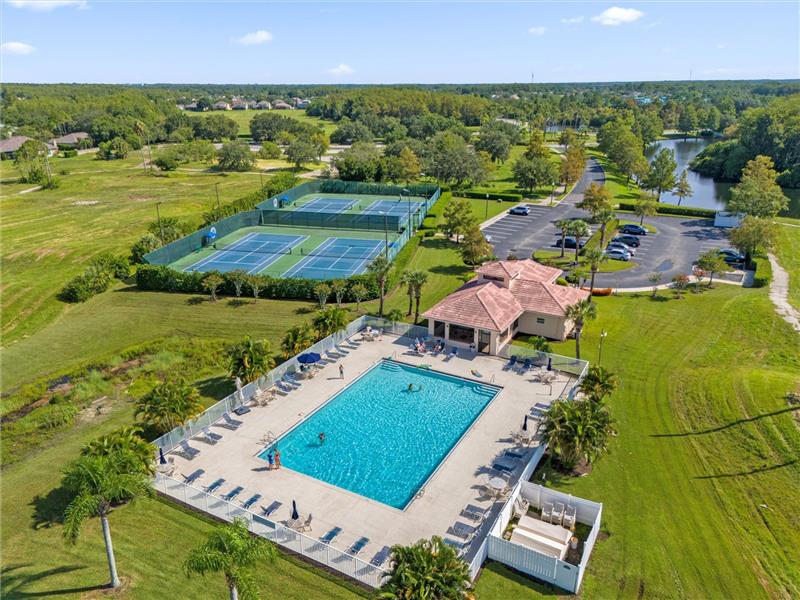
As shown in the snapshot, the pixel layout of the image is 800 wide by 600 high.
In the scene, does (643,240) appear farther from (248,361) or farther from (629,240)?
(248,361)

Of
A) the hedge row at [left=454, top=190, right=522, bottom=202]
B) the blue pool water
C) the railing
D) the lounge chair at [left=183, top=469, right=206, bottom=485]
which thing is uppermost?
the hedge row at [left=454, top=190, right=522, bottom=202]

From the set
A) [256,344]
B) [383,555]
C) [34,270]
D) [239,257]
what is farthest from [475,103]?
[383,555]

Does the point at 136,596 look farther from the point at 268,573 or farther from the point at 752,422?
the point at 752,422

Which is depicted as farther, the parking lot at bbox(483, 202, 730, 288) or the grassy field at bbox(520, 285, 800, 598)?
the parking lot at bbox(483, 202, 730, 288)

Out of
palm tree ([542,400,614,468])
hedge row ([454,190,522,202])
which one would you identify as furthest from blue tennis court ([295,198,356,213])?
palm tree ([542,400,614,468])

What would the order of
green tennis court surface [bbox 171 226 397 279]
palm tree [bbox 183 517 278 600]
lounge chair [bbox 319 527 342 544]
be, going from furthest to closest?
green tennis court surface [bbox 171 226 397 279] < lounge chair [bbox 319 527 342 544] < palm tree [bbox 183 517 278 600]

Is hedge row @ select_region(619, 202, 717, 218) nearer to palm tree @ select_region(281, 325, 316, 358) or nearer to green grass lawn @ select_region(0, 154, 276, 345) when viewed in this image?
palm tree @ select_region(281, 325, 316, 358)
